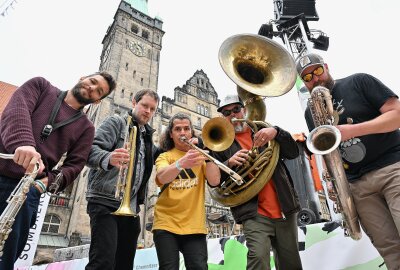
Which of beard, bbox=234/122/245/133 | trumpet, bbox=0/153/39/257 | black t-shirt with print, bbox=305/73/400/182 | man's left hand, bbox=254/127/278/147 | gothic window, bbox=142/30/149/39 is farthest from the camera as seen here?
gothic window, bbox=142/30/149/39

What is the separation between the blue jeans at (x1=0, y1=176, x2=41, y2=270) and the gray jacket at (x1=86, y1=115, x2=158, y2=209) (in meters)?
0.54

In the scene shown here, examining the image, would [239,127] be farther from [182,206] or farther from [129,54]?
[129,54]

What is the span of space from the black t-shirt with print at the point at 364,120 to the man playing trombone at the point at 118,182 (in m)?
1.86

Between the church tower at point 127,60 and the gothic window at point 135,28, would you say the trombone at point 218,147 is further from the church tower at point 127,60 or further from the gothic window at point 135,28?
the gothic window at point 135,28

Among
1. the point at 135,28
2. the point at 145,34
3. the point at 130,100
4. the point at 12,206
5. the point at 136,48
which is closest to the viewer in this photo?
the point at 12,206

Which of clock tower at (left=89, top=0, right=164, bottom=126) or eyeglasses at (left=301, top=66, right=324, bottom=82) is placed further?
clock tower at (left=89, top=0, right=164, bottom=126)

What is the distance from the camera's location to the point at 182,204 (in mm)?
2438

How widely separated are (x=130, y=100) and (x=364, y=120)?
2383 centimetres

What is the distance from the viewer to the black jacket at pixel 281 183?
241 cm

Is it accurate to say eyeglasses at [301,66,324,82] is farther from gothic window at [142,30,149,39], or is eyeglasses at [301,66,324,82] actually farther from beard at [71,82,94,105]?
gothic window at [142,30,149,39]

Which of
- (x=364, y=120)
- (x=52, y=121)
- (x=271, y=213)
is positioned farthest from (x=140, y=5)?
(x=271, y=213)

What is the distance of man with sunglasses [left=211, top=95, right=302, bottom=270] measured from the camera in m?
2.22

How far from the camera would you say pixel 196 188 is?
2580 millimetres

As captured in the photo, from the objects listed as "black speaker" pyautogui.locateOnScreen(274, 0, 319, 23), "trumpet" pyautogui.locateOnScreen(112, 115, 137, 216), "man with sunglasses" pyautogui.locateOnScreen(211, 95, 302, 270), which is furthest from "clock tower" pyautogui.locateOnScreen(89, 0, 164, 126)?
"man with sunglasses" pyautogui.locateOnScreen(211, 95, 302, 270)
